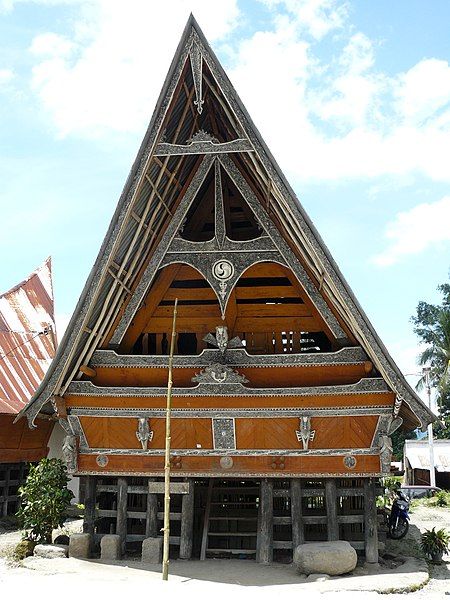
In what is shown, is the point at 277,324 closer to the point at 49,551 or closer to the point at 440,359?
the point at 49,551

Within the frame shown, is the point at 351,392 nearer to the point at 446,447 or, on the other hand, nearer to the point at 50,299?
the point at 50,299

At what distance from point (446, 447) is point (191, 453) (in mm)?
29408

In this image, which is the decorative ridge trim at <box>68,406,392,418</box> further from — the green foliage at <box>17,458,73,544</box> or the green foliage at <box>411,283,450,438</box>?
the green foliage at <box>411,283,450,438</box>

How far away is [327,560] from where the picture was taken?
10727 millimetres

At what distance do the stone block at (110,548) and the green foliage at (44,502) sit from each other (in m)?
1.20

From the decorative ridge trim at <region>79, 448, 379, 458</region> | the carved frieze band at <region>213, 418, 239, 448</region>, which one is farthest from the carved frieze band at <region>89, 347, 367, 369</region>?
the decorative ridge trim at <region>79, 448, 379, 458</region>

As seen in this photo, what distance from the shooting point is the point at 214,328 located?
1307 cm

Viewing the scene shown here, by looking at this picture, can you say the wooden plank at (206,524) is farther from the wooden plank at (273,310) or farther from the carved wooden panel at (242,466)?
the wooden plank at (273,310)

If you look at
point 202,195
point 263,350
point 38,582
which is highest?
point 202,195

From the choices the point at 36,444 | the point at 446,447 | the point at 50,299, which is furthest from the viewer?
the point at 446,447

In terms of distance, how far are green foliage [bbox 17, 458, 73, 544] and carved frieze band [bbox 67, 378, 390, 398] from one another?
1.90 m

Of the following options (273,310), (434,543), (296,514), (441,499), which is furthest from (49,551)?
(441,499)

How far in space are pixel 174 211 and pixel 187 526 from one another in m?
6.81

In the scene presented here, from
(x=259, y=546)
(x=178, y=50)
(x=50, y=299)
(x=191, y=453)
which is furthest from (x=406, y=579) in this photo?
(x=50, y=299)
